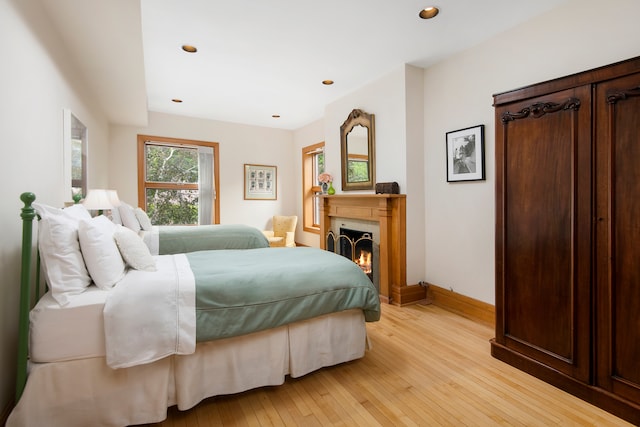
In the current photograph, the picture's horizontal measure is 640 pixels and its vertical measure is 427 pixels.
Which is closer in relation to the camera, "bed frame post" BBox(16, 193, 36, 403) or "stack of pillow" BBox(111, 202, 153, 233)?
"bed frame post" BBox(16, 193, 36, 403)

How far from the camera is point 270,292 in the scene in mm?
1825

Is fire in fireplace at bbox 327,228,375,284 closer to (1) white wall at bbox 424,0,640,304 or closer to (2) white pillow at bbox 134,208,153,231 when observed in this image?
(1) white wall at bbox 424,0,640,304

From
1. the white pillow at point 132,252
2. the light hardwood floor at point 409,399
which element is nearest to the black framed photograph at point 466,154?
the light hardwood floor at point 409,399

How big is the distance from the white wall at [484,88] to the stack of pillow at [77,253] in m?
2.77

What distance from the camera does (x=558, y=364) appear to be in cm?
190

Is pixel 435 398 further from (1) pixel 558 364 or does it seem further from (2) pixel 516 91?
(2) pixel 516 91

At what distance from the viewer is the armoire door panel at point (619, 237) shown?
1588mm

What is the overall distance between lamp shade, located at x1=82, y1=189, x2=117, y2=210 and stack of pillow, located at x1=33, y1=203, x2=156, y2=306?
1.07 meters

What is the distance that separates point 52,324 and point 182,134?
4751 mm

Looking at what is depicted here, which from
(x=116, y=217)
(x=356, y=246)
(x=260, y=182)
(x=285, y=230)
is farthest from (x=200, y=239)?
(x=260, y=182)

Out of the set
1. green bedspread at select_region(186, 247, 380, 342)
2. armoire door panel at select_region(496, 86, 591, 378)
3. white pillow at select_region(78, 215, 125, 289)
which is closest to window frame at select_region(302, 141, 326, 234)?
green bedspread at select_region(186, 247, 380, 342)

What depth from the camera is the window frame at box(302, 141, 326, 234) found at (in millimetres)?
6270

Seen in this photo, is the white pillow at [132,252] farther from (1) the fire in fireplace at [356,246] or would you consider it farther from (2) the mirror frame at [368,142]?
(2) the mirror frame at [368,142]

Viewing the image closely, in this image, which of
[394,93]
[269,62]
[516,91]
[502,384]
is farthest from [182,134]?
[502,384]
